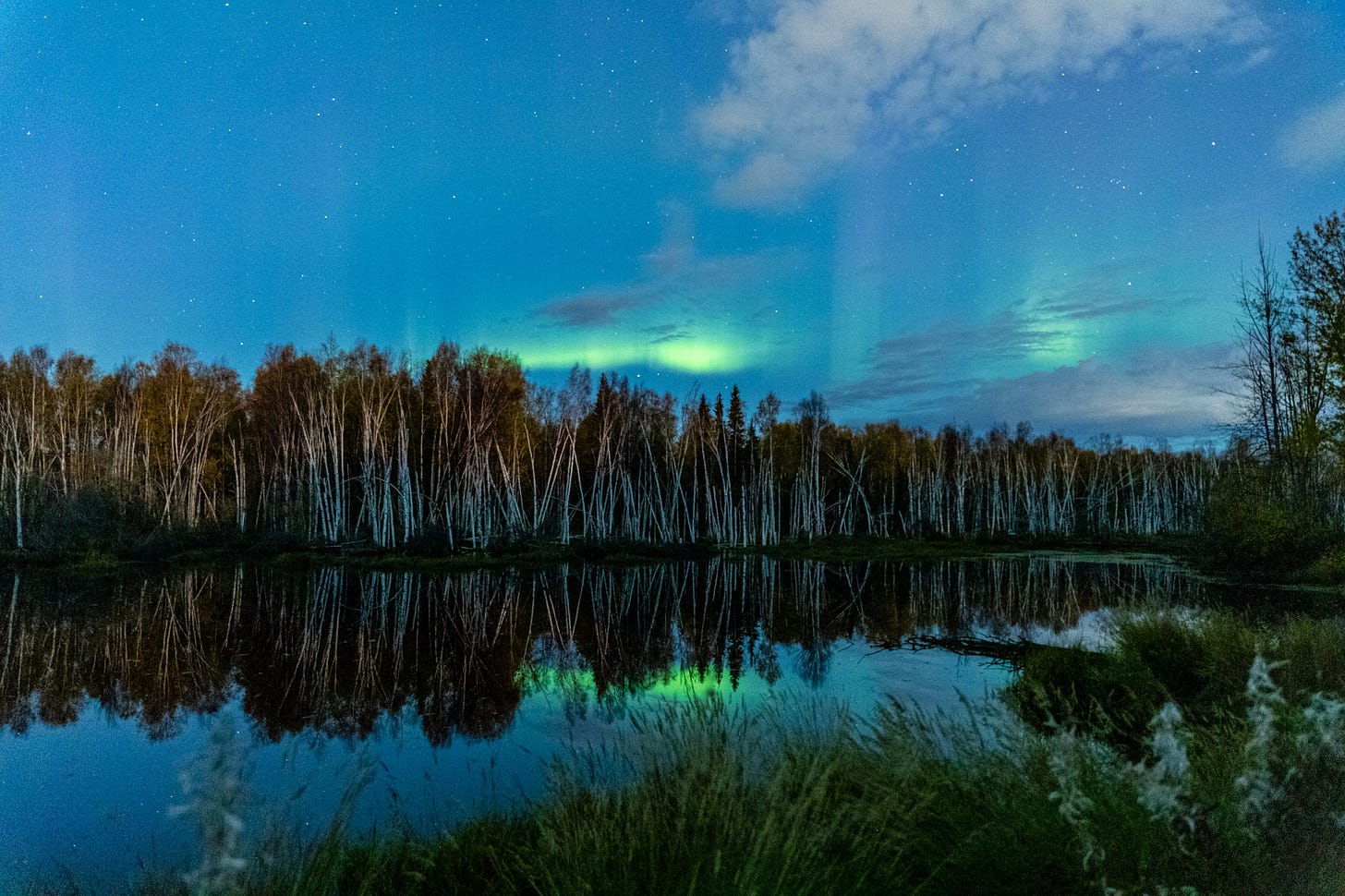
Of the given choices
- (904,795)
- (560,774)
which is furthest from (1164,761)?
(560,774)

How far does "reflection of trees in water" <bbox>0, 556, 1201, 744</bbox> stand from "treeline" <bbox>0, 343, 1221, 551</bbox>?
1128cm

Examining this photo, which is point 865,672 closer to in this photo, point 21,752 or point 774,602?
point 774,602

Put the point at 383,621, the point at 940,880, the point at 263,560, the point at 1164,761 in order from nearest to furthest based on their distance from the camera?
the point at 1164,761 < the point at 940,880 < the point at 383,621 < the point at 263,560

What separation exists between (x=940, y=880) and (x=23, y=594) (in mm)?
29533

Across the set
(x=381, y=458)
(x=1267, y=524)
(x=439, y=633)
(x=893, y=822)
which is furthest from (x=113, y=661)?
(x=381, y=458)

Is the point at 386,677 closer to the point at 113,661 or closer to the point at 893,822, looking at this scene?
the point at 113,661

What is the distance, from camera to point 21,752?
29.3ft

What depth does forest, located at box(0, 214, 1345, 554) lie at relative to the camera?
26.5 metres

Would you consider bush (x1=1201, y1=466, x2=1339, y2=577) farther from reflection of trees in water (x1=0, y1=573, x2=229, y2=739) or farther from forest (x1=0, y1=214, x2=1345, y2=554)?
reflection of trees in water (x1=0, y1=573, x2=229, y2=739)

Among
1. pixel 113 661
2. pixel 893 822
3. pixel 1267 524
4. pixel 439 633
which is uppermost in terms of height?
pixel 1267 524

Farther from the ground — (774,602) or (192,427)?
(192,427)

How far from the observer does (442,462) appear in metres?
47.2

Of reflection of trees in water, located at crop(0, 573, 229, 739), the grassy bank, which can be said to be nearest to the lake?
reflection of trees in water, located at crop(0, 573, 229, 739)

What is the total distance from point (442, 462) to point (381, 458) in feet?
15.1
